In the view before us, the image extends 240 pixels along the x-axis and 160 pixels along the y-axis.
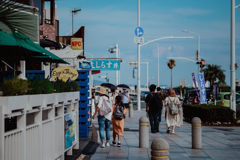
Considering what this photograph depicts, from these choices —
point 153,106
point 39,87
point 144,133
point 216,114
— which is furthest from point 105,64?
point 39,87

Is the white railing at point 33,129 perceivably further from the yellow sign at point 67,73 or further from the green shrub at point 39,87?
the yellow sign at point 67,73

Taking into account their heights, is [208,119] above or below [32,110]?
below

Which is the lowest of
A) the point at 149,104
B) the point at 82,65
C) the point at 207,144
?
the point at 207,144

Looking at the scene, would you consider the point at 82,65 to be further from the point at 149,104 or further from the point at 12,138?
the point at 12,138

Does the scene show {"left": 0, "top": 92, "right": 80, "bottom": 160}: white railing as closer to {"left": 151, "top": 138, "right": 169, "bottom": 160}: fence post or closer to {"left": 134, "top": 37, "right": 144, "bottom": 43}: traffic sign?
{"left": 151, "top": 138, "right": 169, "bottom": 160}: fence post

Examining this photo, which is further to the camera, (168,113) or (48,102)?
(168,113)

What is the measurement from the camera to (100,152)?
33.7ft

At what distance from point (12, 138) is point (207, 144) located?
27.8 feet

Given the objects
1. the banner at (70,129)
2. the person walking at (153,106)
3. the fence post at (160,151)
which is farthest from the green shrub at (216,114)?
the fence post at (160,151)

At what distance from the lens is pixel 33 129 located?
5.79 meters

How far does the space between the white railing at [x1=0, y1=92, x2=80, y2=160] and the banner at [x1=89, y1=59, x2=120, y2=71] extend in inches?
634

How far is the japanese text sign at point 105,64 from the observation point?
24.6 m

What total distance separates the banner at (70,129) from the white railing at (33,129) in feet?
0.83

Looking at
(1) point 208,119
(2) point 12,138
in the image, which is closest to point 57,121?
(2) point 12,138
